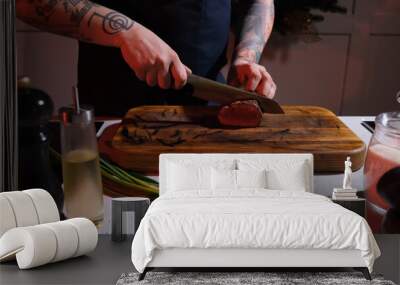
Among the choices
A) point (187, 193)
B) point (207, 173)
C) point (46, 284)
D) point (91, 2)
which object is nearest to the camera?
point (46, 284)

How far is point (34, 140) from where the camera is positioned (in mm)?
5246

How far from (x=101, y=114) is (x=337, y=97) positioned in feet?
5.87

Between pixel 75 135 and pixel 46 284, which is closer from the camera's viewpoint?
pixel 46 284

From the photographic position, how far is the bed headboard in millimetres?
4898

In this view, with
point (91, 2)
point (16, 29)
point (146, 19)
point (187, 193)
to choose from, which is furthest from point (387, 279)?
point (16, 29)

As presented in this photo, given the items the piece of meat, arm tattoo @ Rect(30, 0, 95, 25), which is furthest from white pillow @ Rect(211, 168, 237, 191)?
arm tattoo @ Rect(30, 0, 95, 25)

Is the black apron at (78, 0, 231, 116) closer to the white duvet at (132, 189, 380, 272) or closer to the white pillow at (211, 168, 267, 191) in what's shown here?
the white pillow at (211, 168, 267, 191)

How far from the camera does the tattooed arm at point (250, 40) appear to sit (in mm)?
5215

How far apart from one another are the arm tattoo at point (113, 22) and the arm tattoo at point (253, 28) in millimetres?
840

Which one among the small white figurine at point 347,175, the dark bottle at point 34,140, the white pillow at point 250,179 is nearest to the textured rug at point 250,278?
the white pillow at point 250,179

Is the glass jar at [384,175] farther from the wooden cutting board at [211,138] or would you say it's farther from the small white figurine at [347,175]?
the small white figurine at [347,175]

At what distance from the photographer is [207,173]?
4785mm

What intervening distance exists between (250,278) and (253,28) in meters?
2.13

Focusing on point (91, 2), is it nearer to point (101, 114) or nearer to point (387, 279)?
point (101, 114)
